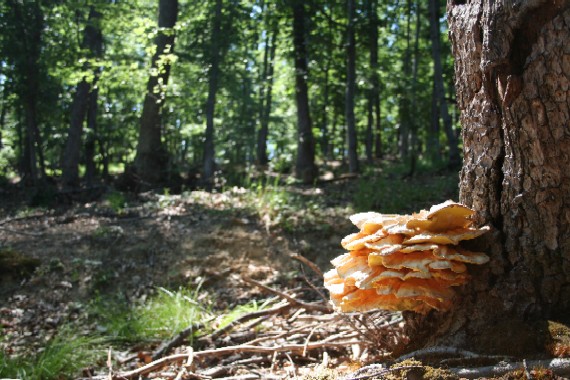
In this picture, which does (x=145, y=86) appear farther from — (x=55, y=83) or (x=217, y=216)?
(x=55, y=83)

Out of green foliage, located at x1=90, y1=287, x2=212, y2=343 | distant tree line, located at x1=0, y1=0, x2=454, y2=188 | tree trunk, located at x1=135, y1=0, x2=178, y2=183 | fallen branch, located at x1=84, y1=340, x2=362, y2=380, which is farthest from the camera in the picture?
tree trunk, located at x1=135, y1=0, x2=178, y2=183

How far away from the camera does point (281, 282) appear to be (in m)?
5.43

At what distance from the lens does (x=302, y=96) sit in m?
13.4

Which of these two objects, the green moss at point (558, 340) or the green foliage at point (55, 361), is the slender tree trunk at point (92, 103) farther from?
the green moss at point (558, 340)

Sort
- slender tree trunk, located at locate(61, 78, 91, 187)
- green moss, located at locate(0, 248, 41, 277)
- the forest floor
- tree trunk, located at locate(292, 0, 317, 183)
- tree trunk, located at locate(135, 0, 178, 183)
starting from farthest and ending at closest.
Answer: slender tree trunk, located at locate(61, 78, 91, 187)
tree trunk, located at locate(292, 0, 317, 183)
tree trunk, located at locate(135, 0, 178, 183)
green moss, located at locate(0, 248, 41, 277)
the forest floor

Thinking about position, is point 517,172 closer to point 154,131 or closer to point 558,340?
point 558,340

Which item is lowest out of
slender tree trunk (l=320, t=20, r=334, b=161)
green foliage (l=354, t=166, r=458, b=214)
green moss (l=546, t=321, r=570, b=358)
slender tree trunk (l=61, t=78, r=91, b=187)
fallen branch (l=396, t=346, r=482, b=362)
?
fallen branch (l=396, t=346, r=482, b=362)

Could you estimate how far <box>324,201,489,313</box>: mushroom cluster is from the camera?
1902mm

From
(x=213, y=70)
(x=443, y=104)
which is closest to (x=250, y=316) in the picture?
(x=443, y=104)

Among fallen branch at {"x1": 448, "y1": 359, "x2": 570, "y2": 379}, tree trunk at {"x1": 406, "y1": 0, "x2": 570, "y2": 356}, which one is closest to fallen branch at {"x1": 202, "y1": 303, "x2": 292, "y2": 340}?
tree trunk at {"x1": 406, "y1": 0, "x2": 570, "y2": 356}

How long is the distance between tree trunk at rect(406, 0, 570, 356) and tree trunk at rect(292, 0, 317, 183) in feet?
32.9

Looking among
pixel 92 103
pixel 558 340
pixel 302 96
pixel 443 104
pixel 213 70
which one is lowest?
pixel 558 340

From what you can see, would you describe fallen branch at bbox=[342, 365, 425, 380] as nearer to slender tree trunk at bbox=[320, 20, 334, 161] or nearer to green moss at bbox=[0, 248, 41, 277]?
green moss at bbox=[0, 248, 41, 277]

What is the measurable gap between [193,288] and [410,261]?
3.80 m
